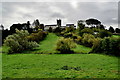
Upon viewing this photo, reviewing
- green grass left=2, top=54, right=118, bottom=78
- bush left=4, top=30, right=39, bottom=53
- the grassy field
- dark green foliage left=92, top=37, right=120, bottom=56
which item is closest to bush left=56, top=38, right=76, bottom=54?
dark green foliage left=92, top=37, right=120, bottom=56

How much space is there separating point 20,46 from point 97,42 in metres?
15.7

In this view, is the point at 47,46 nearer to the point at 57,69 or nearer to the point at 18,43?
the point at 18,43

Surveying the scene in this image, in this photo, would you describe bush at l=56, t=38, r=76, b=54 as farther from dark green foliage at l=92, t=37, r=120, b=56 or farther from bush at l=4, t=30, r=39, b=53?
bush at l=4, t=30, r=39, b=53

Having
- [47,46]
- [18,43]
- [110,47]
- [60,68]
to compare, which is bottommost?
[60,68]

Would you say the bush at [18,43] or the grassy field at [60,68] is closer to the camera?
the grassy field at [60,68]

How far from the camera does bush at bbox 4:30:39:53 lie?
29.6 metres

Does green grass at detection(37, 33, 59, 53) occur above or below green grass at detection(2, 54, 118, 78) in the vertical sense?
above

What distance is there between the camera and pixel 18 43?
30.7m

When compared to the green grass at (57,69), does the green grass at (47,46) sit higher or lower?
higher

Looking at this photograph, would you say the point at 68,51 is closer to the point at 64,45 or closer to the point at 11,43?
the point at 64,45

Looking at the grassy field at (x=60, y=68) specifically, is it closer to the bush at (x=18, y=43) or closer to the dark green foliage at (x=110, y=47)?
the dark green foliage at (x=110, y=47)

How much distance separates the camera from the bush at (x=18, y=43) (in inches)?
1167

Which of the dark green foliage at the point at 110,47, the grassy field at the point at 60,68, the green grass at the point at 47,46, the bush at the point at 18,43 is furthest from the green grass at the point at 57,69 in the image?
the green grass at the point at 47,46

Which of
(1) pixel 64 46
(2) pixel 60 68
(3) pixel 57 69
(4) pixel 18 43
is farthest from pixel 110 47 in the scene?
(4) pixel 18 43
